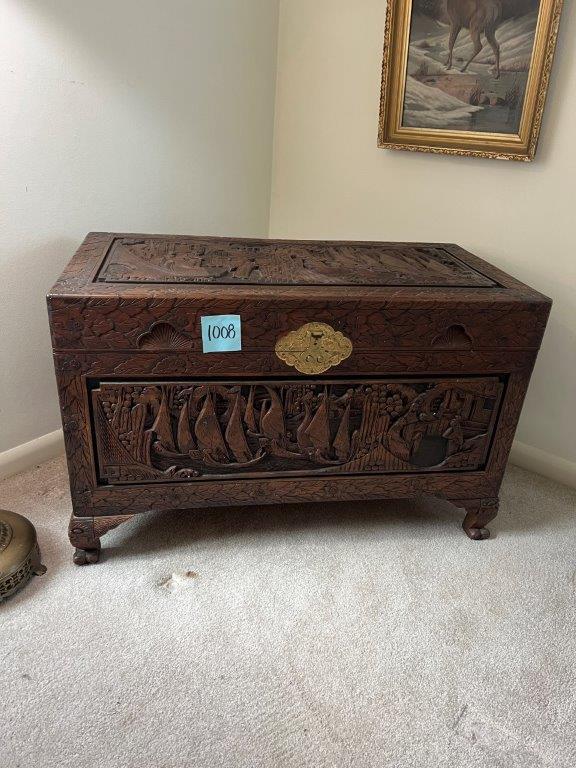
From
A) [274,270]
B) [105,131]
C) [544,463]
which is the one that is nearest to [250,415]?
[274,270]

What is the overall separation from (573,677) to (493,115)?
4.76 ft

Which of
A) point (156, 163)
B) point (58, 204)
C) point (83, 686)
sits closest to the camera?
point (83, 686)

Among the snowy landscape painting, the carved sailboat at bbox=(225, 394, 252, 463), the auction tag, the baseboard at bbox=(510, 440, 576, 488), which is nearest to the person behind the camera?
the auction tag

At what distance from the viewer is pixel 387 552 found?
5.06ft

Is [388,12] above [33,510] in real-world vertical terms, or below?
above

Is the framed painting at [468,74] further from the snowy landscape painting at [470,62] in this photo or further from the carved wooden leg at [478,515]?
the carved wooden leg at [478,515]

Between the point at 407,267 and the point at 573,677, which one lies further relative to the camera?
the point at 407,267

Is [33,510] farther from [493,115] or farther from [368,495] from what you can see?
[493,115]

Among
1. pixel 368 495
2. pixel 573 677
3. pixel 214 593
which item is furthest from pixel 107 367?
pixel 573 677

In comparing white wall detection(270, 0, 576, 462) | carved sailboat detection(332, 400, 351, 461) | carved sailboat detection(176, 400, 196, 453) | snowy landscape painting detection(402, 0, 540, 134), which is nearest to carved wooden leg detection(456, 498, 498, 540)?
carved sailboat detection(332, 400, 351, 461)

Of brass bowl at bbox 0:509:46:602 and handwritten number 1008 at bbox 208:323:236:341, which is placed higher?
handwritten number 1008 at bbox 208:323:236:341

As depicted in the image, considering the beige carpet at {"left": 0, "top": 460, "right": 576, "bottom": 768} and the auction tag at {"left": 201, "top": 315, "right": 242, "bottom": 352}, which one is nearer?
the beige carpet at {"left": 0, "top": 460, "right": 576, "bottom": 768}

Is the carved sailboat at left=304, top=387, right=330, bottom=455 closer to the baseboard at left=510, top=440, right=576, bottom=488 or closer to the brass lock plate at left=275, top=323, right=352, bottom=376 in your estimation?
the brass lock plate at left=275, top=323, right=352, bottom=376

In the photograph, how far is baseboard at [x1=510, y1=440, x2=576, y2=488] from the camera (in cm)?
187
